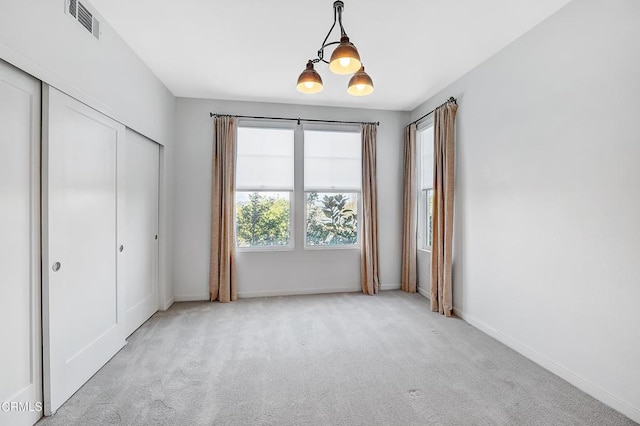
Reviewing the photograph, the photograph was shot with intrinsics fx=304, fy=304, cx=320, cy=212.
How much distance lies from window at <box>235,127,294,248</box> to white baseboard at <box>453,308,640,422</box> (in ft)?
9.28

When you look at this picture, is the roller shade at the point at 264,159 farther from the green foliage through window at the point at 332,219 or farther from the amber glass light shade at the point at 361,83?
the amber glass light shade at the point at 361,83

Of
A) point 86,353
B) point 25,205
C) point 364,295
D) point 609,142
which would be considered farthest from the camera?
point 364,295

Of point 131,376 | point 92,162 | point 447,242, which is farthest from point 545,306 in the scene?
point 92,162

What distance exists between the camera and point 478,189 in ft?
11.2

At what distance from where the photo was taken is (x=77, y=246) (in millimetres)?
2281

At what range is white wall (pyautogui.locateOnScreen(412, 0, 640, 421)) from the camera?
2002 mm

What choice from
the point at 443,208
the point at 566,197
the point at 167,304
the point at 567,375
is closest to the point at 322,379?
the point at 567,375

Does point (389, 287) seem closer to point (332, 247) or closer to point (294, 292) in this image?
point (332, 247)

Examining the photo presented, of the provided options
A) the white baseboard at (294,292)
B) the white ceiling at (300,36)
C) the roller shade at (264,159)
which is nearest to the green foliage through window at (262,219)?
the roller shade at (264,159)

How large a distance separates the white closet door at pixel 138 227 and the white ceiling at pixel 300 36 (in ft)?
3.24

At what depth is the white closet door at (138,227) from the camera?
120 inches

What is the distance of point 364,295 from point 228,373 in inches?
102

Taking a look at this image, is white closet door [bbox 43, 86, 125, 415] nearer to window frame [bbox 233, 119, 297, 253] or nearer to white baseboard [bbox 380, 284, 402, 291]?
window frame [bbox 233, 119, 297, 253]

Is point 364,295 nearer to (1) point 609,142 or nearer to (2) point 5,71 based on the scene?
(1) point 609,142
